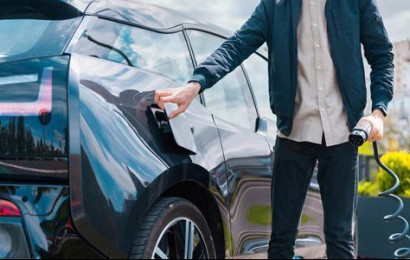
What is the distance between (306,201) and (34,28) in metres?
1.97

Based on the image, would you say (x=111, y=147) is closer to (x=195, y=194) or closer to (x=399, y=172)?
(x=195, y=194)

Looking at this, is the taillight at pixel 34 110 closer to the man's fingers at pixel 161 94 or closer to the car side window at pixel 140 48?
the car side window at pixel 140 48

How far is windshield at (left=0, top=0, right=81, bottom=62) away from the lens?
256 cm

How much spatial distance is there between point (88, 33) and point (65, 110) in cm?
47

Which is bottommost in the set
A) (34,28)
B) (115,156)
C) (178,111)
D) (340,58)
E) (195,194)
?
(195,194)

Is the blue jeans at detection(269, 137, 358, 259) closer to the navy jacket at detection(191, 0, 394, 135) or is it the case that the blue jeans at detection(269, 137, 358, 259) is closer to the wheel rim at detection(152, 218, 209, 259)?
the navy jacket at detection(191, 0, 394, 135)

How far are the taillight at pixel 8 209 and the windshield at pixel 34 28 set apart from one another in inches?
23.0

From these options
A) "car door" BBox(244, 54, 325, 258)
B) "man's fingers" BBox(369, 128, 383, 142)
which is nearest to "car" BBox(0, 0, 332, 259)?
"car door" BBox(244, 54, 325, 258)

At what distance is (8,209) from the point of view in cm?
237

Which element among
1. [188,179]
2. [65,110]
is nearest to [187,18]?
[188,179]

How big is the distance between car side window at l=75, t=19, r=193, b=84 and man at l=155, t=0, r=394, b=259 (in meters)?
0.29

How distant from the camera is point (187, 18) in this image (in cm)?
345

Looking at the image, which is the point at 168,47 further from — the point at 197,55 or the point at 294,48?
the point at 294,48

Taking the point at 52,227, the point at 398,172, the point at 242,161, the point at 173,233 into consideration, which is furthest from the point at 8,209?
the point at 398,172
